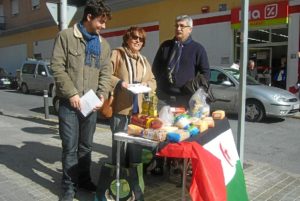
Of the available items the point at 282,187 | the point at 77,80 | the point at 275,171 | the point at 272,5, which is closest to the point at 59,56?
the point at 77,80

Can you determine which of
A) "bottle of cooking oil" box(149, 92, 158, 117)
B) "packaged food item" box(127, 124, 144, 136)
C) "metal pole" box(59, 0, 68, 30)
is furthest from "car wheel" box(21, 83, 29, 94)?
"packaged food item" box(127, 124, 144, 136)

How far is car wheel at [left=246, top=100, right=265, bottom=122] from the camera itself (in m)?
10.6

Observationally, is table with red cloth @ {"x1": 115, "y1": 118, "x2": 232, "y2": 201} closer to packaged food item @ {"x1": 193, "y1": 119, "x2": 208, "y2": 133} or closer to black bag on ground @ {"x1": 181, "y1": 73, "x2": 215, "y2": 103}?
packaged food item @ {"x1": 193, "y1": 119, "x2": 208, "y2": 133}

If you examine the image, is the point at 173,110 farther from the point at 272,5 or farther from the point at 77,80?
the point at 272,5

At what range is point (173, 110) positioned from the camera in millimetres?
4152

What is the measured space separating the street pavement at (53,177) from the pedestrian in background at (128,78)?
0.61 m

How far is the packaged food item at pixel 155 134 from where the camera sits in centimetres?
350

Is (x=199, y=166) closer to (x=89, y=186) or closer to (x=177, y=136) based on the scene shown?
(x=177, y=136)

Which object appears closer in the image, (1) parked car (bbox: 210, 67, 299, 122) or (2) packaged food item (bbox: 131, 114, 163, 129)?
(2) packaged food item (bbox: 131, 114, 163, 129)

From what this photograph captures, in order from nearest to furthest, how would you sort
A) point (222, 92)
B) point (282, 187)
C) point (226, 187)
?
point (226, 187)
point (282, 187)
point (222, 92)

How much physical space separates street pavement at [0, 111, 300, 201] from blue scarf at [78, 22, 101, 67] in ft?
4.98

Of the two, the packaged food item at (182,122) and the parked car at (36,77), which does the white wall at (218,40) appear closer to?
the parked car at (36,77)

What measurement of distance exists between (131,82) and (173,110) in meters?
0.65

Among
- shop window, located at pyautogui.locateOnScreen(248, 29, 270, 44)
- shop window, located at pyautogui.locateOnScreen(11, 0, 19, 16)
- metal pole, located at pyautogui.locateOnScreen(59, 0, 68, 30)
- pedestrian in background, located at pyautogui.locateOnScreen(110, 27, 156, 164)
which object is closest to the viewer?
pedestrian in background, located at pyautogui.locateOnScreen(110, 27, 156, 164)
